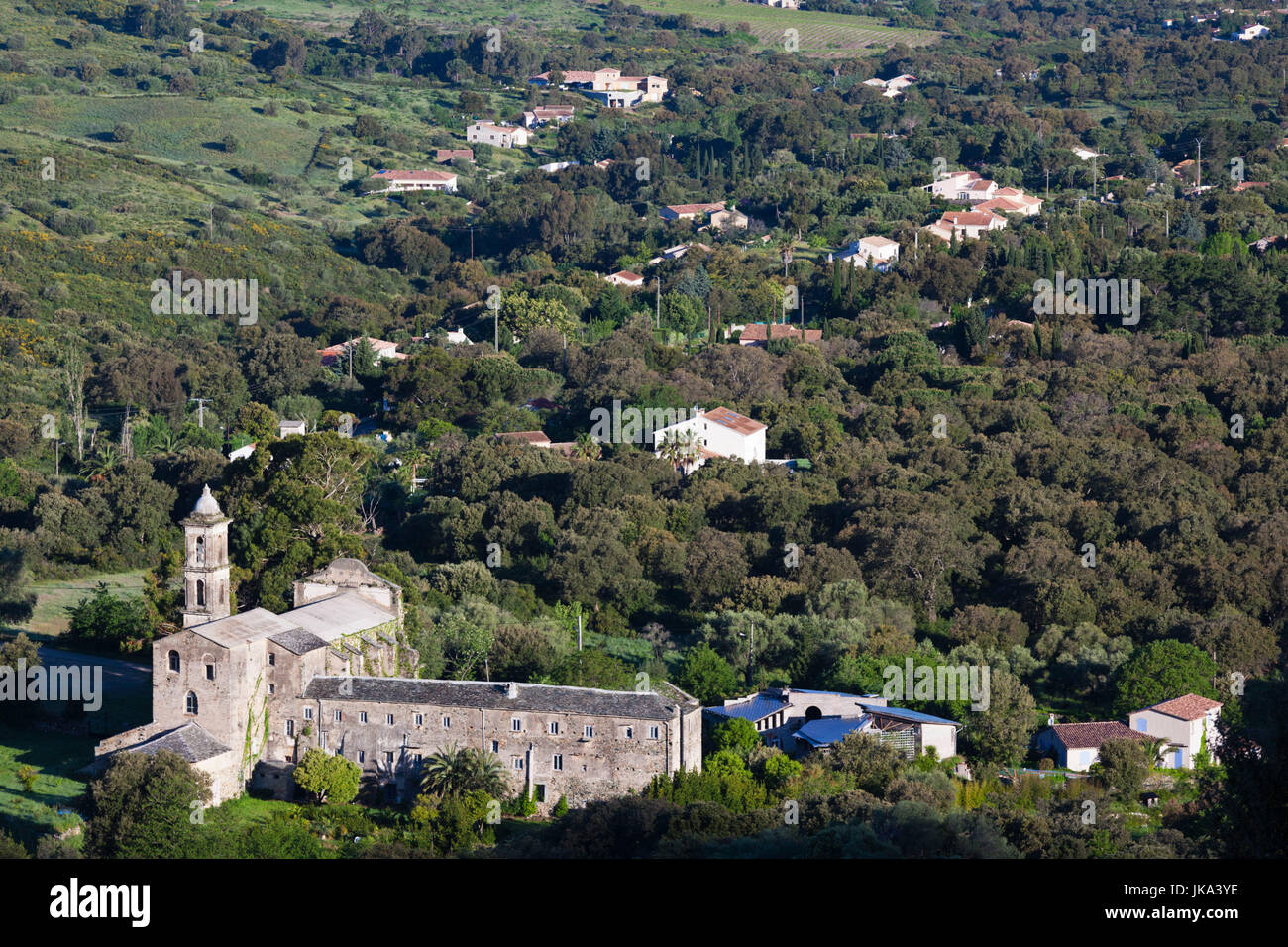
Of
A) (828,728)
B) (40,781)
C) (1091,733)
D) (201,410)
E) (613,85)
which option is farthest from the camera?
(613,85)

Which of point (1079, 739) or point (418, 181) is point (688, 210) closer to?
point (418, 181)

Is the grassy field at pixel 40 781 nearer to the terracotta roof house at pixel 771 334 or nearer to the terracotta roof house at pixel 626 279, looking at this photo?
the terracotta roof house at pixel 771 334

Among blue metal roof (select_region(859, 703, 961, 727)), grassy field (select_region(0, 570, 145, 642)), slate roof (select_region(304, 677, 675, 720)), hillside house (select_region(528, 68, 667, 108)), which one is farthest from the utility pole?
hillside house (select_region(528, 68, 667, 108))

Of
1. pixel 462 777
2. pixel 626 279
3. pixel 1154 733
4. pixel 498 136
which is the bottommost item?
pixel 1154 733

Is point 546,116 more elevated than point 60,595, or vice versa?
point 546,116

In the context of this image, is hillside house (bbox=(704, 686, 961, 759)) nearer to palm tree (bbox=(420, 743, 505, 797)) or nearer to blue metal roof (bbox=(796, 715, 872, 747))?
blue metal roof (bbox=(796, 715, 872, 747))

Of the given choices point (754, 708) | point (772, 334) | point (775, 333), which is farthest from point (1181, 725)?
point (775, 333)

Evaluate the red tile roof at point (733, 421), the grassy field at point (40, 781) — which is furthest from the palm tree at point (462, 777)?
the red tile roof at point (733, 421)
